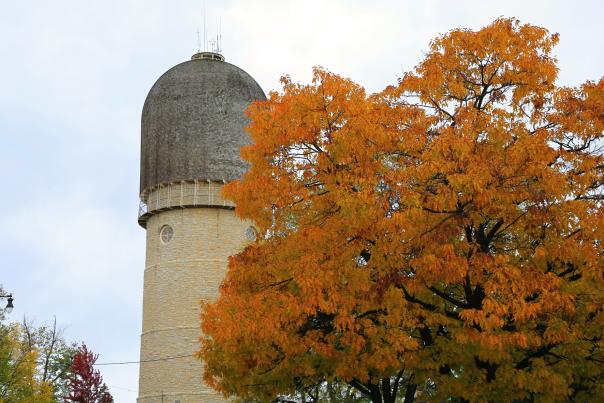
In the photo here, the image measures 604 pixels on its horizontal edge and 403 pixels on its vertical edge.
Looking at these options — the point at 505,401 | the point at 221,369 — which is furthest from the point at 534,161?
the point at 221,369

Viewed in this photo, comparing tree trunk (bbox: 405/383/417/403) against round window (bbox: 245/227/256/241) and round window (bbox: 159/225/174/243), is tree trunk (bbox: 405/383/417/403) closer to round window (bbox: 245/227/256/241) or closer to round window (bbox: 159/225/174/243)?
round window (bbox: 245/227/256/241)

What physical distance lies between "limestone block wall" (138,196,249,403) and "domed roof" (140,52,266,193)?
1939mm

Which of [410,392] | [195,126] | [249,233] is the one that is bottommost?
[410,392]

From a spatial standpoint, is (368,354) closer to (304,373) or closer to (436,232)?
(304,373)

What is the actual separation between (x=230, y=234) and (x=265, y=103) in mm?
19045

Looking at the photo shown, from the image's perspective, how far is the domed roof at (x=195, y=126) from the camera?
36.6 metres

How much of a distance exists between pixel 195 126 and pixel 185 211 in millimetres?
3957

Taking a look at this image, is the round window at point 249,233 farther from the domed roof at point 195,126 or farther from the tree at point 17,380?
the tree at point 17,380

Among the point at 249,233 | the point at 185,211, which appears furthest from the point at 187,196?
the point at 249,233

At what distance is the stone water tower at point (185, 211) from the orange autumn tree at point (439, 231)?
705 inches

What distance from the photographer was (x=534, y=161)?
14.3 meters

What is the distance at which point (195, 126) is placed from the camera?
121 feet

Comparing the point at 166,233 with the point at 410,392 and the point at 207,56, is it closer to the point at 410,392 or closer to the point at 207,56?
the point at 207,56

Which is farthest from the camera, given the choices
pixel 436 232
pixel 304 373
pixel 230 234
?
pixel 230 234
